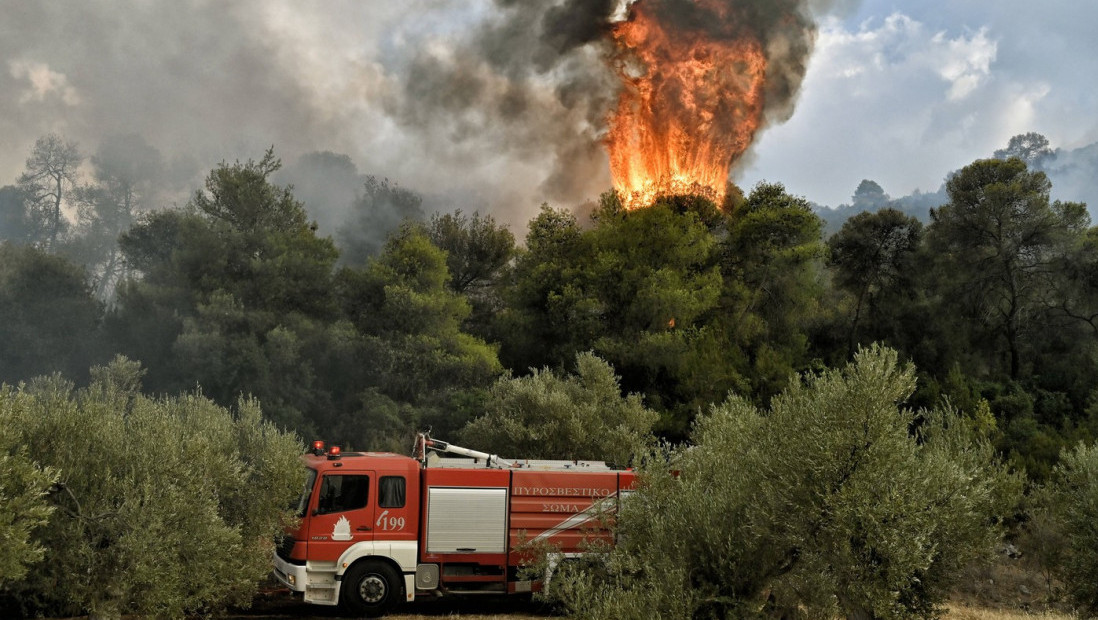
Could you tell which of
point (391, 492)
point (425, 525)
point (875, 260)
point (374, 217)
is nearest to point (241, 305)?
point (391, 492)

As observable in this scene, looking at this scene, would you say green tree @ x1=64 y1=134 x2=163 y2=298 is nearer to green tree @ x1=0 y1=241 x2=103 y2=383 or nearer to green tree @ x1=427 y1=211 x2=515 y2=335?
green tree @ x1=0 y1=241 x2=103 y2=383

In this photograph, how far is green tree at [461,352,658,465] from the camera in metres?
36.9

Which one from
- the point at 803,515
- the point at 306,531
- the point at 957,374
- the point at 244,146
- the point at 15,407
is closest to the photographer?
the point at 803,515

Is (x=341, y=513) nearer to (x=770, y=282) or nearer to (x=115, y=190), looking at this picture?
(x=770, y=282)

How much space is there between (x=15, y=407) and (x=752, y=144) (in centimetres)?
8140

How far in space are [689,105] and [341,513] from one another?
72.5m

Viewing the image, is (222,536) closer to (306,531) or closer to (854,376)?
(306,531)

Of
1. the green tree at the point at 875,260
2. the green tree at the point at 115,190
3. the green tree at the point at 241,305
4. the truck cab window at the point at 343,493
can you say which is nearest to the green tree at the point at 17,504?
the truck cab window at the point at 343,493

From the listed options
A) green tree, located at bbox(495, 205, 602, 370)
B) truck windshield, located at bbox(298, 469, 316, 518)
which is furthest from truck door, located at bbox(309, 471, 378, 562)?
green tree, located at bbox(495, 205, 602, 370)

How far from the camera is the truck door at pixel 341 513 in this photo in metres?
22.5

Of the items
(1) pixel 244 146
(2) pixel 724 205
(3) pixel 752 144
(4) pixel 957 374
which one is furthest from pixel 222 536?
(1) pixel 244 146

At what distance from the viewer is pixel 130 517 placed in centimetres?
1761

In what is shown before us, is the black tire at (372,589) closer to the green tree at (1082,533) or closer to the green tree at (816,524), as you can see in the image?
the green tree at (816,524)

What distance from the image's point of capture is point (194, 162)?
149m
